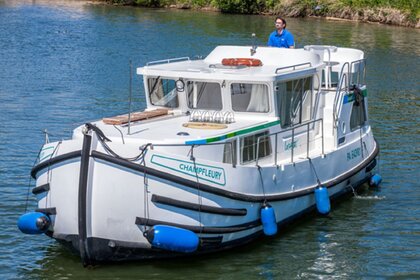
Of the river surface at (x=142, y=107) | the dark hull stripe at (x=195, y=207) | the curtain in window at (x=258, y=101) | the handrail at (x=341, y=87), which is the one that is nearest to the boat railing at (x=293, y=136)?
the handrail at (x=341, y=87)

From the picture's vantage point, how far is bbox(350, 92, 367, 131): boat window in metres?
18.5

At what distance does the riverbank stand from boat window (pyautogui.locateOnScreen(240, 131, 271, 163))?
A: 4308 centimetres

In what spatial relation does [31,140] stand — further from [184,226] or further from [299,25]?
[299,25]

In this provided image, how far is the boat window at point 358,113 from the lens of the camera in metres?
18.5

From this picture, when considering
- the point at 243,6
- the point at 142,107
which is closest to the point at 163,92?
the point at 142,107

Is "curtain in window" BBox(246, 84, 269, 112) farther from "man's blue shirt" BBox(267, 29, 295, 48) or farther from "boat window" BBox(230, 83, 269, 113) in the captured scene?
"man's blue shirt" BBox(267, 29, 295, 48)

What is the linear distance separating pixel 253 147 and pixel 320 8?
48466 mm

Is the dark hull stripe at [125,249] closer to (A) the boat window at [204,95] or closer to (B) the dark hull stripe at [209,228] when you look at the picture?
(B) the dark hull stripe at [209,228]

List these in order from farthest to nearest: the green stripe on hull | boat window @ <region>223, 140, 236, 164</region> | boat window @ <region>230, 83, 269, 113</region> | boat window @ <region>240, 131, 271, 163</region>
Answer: boat window @ <region>230, 83, 269, 113</region>
boat window @ <region>240, 131, 271, 163</region>
boat window @ <region>223, 140, 236, 164</region>
the green stripe on hull

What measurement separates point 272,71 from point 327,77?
246 centimetres

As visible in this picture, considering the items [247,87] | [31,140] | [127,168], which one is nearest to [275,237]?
[247,87]

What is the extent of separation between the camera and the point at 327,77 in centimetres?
1797

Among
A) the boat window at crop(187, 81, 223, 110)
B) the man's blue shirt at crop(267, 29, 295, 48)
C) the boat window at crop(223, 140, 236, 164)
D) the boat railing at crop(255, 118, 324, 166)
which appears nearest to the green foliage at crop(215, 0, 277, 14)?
the man's blue shirt at crop(267, 29, 295, 48)

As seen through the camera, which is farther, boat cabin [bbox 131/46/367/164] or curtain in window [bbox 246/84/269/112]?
curtain in window [bbox 246/84/269/112]
